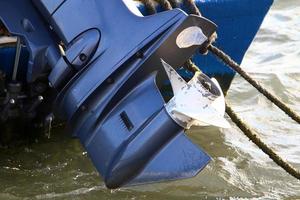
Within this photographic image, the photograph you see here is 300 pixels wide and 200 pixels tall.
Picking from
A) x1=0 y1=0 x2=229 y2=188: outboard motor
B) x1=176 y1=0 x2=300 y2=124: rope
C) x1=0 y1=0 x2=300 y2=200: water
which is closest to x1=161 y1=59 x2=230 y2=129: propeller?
x1=0 y1=0 x2=229 y2=188: outboard motor

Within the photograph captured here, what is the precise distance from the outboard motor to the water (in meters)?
0.68

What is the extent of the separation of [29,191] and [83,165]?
1.22ft

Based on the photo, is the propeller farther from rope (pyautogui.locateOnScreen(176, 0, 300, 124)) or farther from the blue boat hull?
rope (pyautogui.locateOnScreen(176, 0, 300, 124))

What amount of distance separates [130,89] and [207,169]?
3.74ft

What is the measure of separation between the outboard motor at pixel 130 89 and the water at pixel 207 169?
68 centimetres

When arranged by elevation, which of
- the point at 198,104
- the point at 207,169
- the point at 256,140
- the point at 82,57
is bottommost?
the point at 207,169

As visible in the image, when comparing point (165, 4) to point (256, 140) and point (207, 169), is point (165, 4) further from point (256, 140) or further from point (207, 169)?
point (207, 169)

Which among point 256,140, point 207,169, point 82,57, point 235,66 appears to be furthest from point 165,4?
point 207,169

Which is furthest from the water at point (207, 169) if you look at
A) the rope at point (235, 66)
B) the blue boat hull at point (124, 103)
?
the blue boat hull at point (124, 103)

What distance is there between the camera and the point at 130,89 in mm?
2320

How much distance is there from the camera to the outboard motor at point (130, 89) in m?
2.18

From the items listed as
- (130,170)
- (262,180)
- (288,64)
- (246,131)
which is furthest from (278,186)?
(288,64)

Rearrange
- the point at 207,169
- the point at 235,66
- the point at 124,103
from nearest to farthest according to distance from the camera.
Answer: the point at 124,103
the point at 235,66
the point at 207,169

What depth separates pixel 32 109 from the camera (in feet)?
9.83
